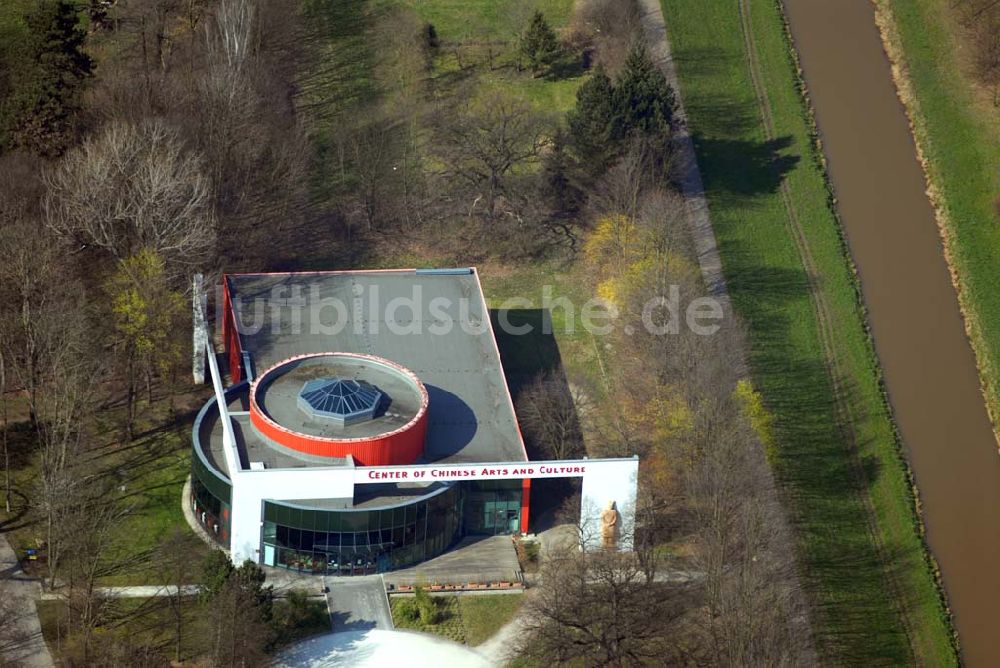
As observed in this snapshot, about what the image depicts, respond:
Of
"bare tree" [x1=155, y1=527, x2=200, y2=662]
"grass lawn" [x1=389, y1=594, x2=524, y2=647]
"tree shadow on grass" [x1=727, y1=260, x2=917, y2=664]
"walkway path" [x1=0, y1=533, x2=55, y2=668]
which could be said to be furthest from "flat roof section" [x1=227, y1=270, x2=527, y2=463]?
"walkway path" [x1=0, y1=533, x2=55, y2=668]

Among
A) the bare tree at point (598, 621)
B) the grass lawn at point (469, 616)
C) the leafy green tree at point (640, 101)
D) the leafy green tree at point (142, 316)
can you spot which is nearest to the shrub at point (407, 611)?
the grass lawn at point (469, 616)

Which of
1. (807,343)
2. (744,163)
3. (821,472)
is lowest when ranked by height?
(821,472)

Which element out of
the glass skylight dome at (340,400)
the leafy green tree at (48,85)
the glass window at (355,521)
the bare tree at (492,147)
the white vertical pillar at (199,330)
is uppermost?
the leafy green tree at (48,85)

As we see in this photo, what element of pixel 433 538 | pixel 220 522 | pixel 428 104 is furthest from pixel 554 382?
pixel 428 104

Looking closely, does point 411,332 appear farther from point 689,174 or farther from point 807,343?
point 689,174

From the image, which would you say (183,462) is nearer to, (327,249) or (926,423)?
(327,249)

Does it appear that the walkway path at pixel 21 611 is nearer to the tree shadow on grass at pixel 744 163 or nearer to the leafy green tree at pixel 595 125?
the leafy green tree at pixel 595 125

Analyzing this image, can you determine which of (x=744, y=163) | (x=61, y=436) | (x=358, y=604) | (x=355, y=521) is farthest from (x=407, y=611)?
(x=744, y=163)
